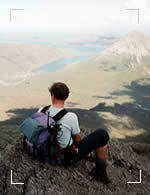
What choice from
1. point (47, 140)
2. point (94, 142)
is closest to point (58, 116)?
point (47, 140)

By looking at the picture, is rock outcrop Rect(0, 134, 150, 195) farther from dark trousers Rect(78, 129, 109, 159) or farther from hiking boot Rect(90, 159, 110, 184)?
dark trousers Rect(78, 129, 109, 159)

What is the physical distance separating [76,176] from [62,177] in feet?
2.86

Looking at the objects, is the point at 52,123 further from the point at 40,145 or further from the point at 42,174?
the point at 42,174

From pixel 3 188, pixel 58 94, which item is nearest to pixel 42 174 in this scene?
pixel 3 188

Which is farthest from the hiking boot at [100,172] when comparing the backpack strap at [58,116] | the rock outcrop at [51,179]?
the backpack strap at [58,116]

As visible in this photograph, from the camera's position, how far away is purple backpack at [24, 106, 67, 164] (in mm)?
8242

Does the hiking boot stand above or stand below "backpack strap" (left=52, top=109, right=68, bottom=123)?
below

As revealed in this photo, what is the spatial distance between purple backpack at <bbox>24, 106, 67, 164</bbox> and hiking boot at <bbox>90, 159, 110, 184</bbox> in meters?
2.14

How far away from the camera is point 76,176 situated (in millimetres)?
10305

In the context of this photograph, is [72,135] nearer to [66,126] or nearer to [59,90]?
[66,126]

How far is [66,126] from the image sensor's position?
28.2 feet

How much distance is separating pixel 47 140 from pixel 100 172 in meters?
3.53

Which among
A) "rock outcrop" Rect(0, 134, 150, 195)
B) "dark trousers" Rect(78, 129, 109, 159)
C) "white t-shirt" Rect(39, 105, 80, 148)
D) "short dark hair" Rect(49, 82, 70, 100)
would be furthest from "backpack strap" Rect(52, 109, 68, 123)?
"rock outcrop" Rect(0, 134, 150, 195)

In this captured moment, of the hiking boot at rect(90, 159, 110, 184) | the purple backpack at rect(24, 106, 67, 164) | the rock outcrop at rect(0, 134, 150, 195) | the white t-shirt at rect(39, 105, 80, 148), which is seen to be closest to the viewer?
the purple backpack at rect(24, 106, 67, 164)
